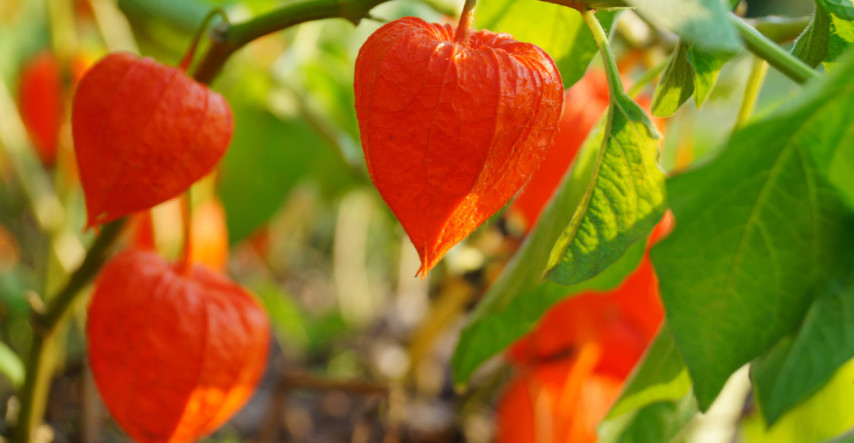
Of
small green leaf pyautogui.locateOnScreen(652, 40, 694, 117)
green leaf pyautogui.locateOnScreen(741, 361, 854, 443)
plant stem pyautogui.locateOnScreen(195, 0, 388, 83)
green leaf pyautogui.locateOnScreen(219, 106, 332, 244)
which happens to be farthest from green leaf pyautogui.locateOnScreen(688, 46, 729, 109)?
green leaf pyautogui.locateOnScreen(219, 106, 332, 244)

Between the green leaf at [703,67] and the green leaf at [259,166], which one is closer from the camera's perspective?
the green leaf at [703,67]

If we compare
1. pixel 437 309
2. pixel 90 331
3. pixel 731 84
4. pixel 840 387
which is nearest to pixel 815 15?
pixel 840 387

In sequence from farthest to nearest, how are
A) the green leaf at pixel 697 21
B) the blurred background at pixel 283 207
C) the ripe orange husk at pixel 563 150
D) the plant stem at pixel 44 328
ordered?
the blurred background at pixel 283 207
the ripe orange husk at pixel 563 150
the plant stem at pixel 44 328
the green leaf at pixel 697 21

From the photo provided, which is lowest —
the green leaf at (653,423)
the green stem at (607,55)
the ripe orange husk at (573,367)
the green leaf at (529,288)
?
the ripe orange husk at (573,367)

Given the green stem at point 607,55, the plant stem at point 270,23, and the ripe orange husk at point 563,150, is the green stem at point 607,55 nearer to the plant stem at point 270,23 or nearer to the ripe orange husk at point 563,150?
the plant stem at point 270,23

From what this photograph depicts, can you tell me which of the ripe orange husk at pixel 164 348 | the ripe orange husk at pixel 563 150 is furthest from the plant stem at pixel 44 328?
the ripe orange husk at pixel 563 150

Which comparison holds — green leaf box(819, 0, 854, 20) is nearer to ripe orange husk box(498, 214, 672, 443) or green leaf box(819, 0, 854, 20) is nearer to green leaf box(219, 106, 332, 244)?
ripe orange husk box(498, 214, 672, 443)

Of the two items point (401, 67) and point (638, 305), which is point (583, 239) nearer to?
point (401, 67)
